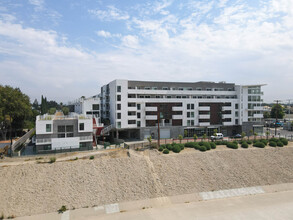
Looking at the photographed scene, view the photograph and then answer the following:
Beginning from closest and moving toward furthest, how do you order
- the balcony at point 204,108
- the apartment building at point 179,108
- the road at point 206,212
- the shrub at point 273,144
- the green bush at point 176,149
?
the road at point 206,212, the green bush at point 176,149, the shrub at point 273,144, the apartment building at point 179,108, the balcony at point 204,108

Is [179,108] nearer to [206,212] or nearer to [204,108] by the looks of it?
[204,108]

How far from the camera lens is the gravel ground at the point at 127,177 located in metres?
25.8

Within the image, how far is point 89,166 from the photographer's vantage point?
102ft

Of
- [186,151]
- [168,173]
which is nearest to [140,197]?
[168,173]

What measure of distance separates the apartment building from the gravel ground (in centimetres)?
1592

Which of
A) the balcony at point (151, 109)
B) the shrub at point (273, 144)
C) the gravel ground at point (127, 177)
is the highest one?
the balcony at point (151, 109)

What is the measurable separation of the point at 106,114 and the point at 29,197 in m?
32.1

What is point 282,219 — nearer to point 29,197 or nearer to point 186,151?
point 186,151

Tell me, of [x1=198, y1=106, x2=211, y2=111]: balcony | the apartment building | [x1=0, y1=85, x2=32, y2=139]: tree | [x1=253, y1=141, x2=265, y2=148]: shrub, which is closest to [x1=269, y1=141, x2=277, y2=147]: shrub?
[x1=253, y1=141, x2=265, y2=148]: shrub

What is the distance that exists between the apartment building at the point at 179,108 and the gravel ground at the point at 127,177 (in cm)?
1592

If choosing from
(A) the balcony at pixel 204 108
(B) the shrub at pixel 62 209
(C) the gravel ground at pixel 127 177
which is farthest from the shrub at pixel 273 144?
(B) the shrub at pixel 62 209

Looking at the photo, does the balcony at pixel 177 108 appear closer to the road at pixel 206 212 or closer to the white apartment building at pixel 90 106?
the white apartment building at pixel 90 106

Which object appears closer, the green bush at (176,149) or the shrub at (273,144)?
the green bush at (176,149)

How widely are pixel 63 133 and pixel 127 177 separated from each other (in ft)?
56.6
